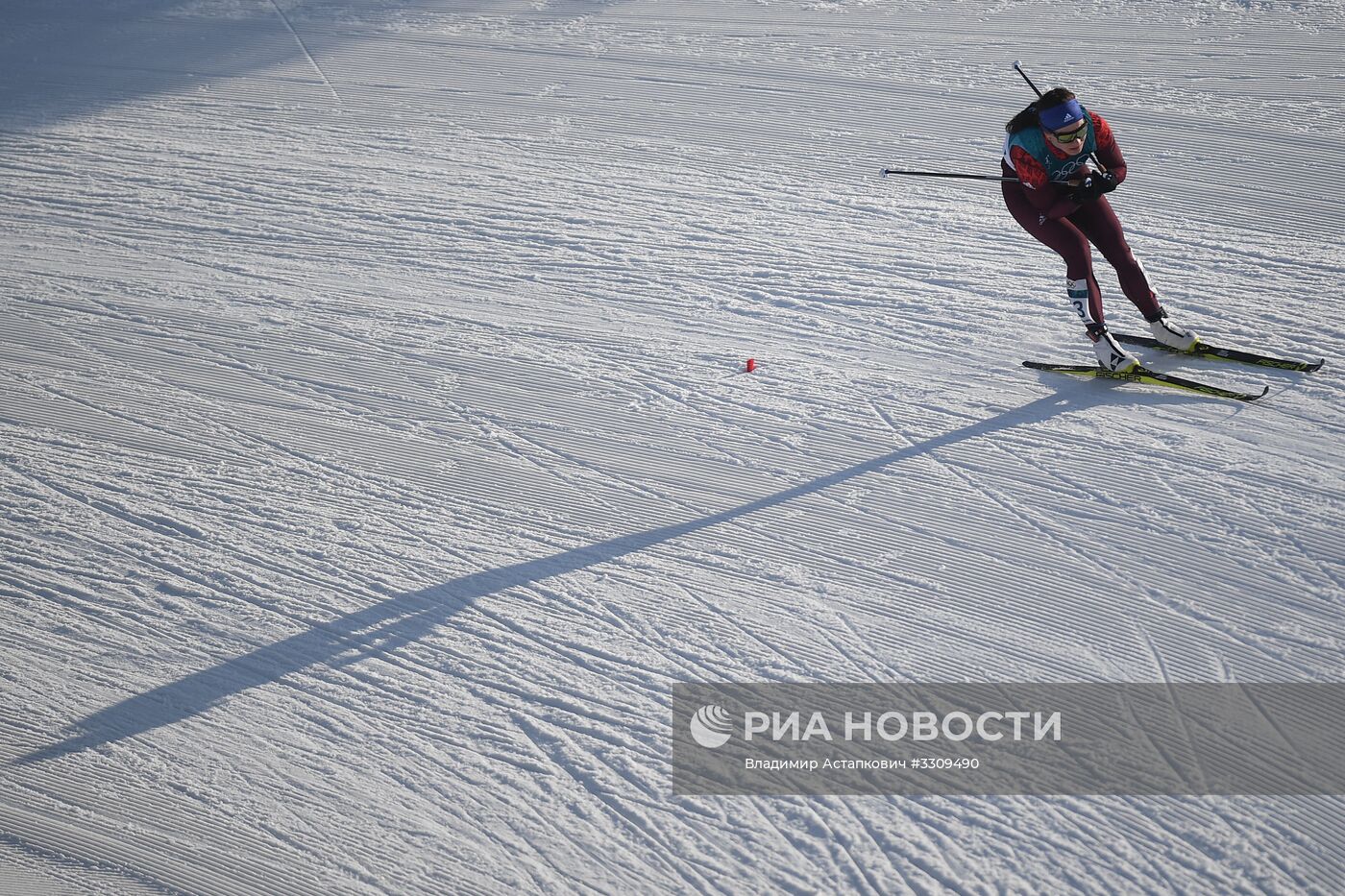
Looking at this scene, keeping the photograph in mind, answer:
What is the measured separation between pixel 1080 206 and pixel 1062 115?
0.54 metres

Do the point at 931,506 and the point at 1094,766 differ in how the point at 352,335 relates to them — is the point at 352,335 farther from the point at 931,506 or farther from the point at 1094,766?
the point at 1094,766

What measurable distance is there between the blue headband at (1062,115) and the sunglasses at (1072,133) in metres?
0.03

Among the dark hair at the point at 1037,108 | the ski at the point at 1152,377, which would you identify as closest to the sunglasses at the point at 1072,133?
the dark hair at the point at 1037,108

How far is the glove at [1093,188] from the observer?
4.88 m

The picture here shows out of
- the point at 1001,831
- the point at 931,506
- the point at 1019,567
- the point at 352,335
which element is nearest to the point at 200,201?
the point at 352,335

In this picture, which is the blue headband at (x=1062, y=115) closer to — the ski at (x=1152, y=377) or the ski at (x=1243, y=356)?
the ski at (x=1152, y=377)

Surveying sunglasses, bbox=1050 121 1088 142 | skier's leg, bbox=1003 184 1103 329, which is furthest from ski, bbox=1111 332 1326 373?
sunglasses, bbox=1050 121 1088 142

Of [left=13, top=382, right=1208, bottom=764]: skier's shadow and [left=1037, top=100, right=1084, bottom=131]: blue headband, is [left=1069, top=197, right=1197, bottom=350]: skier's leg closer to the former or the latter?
[left=1037, top=100, right=1084, bottom=131]: blue headband

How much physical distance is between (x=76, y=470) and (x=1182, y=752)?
16.8 ft

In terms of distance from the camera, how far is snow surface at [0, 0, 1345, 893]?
11.3 ft

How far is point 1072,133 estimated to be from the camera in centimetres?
468

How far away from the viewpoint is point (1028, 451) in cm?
471

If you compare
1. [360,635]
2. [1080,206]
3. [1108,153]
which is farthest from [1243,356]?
[360,635]

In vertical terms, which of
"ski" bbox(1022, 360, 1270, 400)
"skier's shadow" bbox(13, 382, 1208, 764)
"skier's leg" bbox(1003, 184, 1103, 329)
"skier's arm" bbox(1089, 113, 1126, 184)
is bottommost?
"skier's shadow" bbox(13, 382, 1208, 764)
